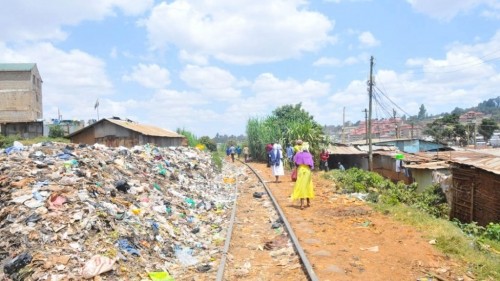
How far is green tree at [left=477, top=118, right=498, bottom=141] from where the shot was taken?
51875 mm

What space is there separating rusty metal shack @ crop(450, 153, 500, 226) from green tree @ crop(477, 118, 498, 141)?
140 ft

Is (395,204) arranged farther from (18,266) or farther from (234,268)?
(18,266)

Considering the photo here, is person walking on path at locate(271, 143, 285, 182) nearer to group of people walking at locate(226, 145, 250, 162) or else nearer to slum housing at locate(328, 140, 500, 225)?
slum housing at locate(328, 140, 500, 225)

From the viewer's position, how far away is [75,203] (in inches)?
306

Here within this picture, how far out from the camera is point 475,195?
14.0 m

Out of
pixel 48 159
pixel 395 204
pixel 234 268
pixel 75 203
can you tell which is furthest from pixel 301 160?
pixel 48 159

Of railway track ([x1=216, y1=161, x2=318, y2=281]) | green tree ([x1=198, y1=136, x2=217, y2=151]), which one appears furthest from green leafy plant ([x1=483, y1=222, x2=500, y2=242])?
green tree ([x1=198, y1=136, x2=217, y2=151])

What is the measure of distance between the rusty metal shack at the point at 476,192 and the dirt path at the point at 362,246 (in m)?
4.56

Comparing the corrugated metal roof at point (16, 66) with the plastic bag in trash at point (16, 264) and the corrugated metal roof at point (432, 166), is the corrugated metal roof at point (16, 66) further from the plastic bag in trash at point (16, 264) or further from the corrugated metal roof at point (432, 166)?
the plastic bag in trash at point (16, 264)

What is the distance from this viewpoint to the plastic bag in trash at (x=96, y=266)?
19.4ft

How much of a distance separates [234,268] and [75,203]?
327 centimetres

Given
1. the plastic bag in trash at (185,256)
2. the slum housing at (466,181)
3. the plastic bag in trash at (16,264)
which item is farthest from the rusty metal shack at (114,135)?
the plastic bag in trash at (16,264)

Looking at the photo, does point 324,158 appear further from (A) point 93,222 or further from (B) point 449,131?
(B) point 449,131

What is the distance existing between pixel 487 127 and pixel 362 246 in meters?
53.5
